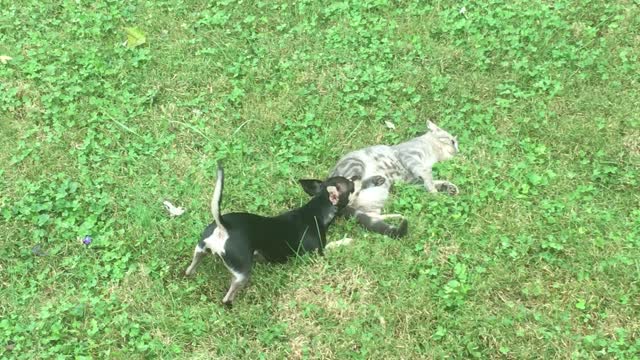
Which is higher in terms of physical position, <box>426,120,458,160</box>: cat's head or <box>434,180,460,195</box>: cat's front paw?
<box>426,120,458,160</box>: cat's head

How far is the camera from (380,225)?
458cm

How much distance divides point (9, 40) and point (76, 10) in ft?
2.40

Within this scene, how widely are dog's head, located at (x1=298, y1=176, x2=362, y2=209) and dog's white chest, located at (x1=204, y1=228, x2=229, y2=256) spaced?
0.86 metres

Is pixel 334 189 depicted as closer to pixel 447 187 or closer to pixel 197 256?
pixel 447 187

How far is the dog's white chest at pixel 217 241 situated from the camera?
13.2 feet

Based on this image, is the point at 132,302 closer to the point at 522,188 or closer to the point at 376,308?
the point at 376,308

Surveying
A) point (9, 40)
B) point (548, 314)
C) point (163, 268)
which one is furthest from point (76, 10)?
point (548, 314)

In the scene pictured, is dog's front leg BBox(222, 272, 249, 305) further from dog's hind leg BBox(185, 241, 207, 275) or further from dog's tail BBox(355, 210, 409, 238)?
dog's tail BBox(355, 210, 409, 238)

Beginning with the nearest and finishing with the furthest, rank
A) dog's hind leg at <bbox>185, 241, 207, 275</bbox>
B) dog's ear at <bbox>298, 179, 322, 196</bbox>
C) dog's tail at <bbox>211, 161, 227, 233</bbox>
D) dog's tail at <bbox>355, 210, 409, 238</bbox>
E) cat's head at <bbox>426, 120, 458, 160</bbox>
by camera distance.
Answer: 1. dog's tail at <bbox>211, 161, 227, 233</bbox>
2. dog's hind leg at <bbox>185, 241, 207, 275</bbox>
3. dog's tail at <bbox>355, 210, 409, 238</bbox>
4. dog's ear at <bbox>298, 179, 322, 196</bbox>
5. cat's head at <bbox>426, 120, 458, 160</bbox>

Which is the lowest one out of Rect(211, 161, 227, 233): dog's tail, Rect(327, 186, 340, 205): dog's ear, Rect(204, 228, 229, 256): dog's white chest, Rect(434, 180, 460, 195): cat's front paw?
Rect(434, 180, 460, 195): cat's front paw

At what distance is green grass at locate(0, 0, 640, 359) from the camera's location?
408 cm

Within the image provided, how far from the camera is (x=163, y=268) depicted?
446 centimetres

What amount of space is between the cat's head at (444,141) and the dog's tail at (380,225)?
36.5 inches

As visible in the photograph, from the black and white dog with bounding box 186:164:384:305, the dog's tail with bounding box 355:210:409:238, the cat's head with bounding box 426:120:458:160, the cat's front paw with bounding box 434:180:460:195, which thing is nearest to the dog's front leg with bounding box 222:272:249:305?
the black and white dog with bounding box 186:164:384:305
